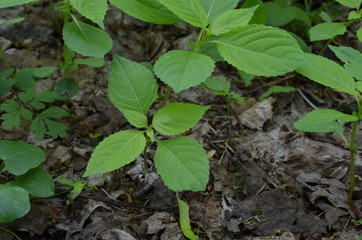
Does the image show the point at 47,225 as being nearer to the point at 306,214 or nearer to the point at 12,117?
the point at 12,117

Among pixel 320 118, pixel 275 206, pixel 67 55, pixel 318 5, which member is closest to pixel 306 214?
pixel 275 206

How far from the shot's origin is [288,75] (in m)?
3.26

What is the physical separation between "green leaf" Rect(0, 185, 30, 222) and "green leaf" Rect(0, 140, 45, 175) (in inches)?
5.8

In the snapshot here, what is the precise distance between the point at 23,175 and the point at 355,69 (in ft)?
6.54

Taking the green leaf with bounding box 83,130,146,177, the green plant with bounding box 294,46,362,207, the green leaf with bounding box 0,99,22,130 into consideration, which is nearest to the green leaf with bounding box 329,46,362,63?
the green plant with bounding box 294,46,362,207

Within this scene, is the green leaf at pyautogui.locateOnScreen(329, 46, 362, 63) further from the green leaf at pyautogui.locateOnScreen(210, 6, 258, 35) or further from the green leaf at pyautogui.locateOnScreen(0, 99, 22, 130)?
the green leaf at pyautogui.locateOnScreen(0, 99, 22, 130)

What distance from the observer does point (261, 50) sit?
1.88m

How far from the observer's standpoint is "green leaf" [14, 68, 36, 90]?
2.61m

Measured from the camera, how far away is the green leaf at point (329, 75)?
1.96 meters

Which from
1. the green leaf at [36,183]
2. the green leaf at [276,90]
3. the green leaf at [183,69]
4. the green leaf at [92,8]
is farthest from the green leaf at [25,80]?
the green leaf at [276,90]

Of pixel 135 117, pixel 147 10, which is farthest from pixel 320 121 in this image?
pixel 147 10

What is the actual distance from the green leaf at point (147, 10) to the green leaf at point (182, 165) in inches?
30.1

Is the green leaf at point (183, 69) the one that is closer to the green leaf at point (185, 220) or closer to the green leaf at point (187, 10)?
the green leaf at point (187, 10)

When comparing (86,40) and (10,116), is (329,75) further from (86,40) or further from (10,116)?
(10,116)
